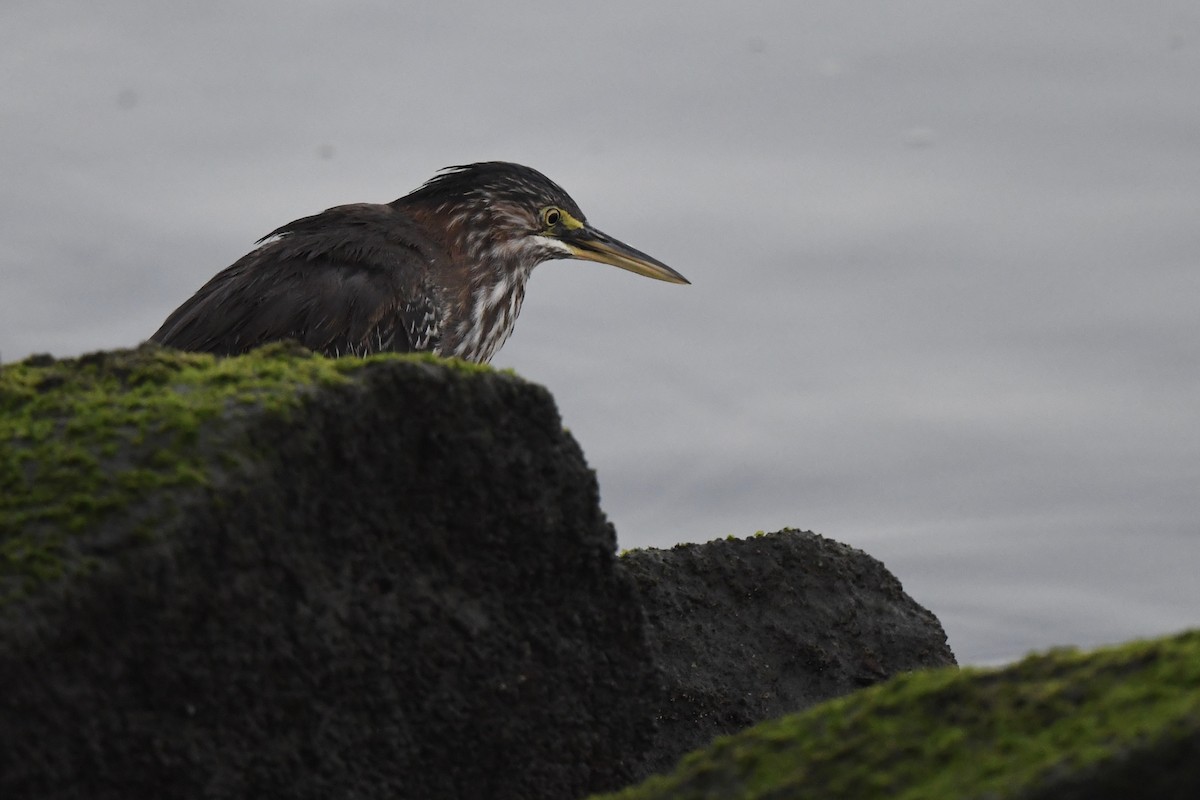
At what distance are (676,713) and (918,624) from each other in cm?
120

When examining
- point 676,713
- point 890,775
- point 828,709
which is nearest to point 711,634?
point 676,713

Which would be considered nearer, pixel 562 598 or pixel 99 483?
pixel 99 483

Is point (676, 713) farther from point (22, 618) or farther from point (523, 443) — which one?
point (22, 618)

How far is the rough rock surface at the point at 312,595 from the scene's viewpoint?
120 inches

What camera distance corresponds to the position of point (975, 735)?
2.73m

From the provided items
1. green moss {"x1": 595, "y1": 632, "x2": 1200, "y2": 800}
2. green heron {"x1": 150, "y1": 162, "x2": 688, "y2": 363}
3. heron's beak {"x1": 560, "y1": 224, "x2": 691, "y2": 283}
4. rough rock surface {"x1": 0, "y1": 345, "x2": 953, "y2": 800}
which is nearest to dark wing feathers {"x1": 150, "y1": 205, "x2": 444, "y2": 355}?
green heron {"x1": 150, "y1": 162, "x2": 688, "y2": 363}

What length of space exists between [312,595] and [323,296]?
3.83 m

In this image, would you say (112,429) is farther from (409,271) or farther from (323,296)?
(409,271)

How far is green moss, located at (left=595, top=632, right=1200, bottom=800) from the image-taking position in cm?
244

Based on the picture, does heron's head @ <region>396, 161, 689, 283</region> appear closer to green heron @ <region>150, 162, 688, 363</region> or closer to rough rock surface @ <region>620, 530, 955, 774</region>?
green heron @ <region>150, 162, 688, 363</region>

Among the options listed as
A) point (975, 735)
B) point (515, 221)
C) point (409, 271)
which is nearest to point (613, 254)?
point (515, 221)

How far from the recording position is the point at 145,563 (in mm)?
3049

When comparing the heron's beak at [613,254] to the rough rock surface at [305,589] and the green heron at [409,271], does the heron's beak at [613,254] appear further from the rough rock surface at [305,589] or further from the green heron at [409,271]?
the rough rock surface at [305,589]

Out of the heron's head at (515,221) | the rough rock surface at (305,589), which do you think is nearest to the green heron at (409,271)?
the heron's head at (515,221)
